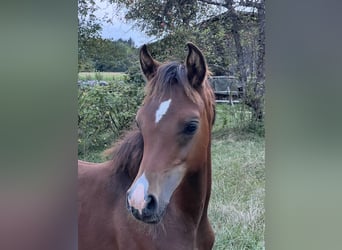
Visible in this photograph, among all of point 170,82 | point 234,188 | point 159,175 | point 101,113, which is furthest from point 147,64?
point 234,188

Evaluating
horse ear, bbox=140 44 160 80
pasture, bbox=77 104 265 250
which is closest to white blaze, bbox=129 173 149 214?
pasture, bbox=77 104 265 250

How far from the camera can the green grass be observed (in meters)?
1.23

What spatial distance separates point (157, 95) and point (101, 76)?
180 mm

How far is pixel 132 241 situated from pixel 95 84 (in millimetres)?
455

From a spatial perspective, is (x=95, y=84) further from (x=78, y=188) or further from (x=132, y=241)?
(x=132, y=241)

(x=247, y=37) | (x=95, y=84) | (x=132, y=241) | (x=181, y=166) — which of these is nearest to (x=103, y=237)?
(x=132, y=241)

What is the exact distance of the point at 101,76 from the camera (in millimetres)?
1240

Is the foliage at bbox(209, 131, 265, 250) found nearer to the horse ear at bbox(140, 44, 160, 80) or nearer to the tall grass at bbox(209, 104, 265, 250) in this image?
the tall grass at bbox(209, 104, 265, 250)

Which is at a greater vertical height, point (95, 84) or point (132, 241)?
point (95, 84)

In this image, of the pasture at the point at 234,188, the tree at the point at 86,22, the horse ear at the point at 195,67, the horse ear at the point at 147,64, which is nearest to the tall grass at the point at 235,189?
the pasture at the point at 234,188
